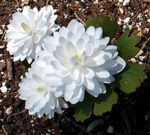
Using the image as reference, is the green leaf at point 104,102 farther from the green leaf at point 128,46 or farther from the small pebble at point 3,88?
the small pebble at point 3,88

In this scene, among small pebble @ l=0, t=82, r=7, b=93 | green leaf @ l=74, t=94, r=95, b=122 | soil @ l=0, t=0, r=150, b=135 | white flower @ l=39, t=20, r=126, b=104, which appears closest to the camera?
white flower @ l=39, t=20, r=126, b=104

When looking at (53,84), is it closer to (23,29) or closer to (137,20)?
(23,29)

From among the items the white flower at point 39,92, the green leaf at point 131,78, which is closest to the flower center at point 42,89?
the white flower at point 39,92

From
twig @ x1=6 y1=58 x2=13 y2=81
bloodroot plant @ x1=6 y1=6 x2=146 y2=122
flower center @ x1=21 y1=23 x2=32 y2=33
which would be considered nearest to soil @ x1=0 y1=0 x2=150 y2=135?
twig @ x1=6 y1=58 x2=13 y2=81

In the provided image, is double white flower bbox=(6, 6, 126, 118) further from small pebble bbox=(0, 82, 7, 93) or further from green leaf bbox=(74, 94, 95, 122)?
small pebble bbox=(0, 82, 7, 93)

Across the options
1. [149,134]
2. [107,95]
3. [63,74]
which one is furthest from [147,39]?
[63,74]
